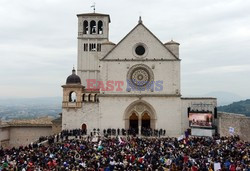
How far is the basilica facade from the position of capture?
37.0 meters

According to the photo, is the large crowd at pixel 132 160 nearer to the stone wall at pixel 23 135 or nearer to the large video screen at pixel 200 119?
the large video screen at pixel 200 119

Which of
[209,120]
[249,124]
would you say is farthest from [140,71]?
[249,124]

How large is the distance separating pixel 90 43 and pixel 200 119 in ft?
73.2

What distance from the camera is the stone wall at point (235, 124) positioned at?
Result: 29.1 meters

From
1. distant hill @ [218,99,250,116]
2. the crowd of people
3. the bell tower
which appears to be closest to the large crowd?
the crowd of people

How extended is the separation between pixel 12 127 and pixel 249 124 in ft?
99.7

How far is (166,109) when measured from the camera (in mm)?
37219

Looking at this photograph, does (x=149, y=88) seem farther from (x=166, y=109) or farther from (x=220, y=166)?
(x=220, y=166)

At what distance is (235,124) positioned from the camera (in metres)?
30.4

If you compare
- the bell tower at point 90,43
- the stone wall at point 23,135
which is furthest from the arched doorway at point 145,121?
the stone wall at point 23,135

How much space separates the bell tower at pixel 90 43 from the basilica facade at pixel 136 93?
8131mm

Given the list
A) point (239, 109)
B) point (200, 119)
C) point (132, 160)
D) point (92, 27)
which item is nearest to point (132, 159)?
point (132, 160)

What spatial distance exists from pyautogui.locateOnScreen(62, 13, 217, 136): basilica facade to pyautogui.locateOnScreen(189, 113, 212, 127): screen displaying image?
228 centimetres

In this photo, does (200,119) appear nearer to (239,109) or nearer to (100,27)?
(100,27)
